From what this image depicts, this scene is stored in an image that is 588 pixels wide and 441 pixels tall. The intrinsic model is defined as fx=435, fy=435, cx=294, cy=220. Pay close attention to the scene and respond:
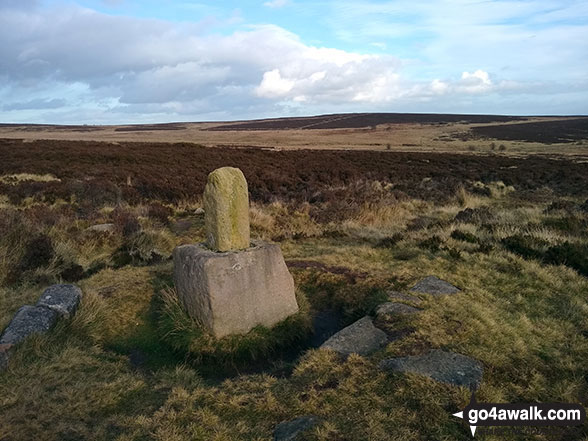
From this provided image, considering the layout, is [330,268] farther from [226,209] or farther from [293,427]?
[293,427]

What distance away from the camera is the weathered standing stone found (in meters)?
5.73

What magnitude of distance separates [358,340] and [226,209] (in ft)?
Result: 7.75

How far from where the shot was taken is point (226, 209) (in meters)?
5.76

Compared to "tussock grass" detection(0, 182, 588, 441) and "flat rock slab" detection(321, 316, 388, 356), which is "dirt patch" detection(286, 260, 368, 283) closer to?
"tussock grass" detection(0, 182, 588, 441)

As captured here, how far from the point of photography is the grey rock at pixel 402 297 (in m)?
5.85

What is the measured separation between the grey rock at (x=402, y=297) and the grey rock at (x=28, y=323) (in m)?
4.37

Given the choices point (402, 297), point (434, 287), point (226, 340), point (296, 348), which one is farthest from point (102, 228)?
point (434, 287)

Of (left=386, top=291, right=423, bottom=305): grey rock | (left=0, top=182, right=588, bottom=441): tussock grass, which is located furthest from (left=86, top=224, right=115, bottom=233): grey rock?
(left=386, top=291, right=423, bottom=305): grey rock

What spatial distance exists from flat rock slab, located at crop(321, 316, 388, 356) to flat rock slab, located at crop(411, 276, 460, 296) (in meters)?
1.38

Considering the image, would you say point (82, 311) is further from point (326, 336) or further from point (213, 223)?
point (326, 336)

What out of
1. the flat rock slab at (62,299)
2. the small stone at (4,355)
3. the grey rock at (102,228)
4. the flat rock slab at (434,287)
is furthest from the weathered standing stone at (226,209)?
the grey rock at (102,228)

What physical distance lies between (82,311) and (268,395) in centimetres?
307

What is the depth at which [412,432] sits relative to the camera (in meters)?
3.39

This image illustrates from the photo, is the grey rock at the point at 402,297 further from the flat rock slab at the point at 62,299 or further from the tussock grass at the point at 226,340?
the flat rock slab at the point at 62,299
